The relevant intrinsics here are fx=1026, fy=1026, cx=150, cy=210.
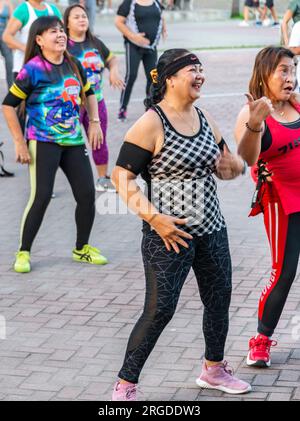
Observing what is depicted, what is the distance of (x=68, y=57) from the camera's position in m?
7.48

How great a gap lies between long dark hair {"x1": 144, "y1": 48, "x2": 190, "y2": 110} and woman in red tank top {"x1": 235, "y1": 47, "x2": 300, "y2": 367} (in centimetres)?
48

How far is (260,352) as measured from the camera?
5551mm

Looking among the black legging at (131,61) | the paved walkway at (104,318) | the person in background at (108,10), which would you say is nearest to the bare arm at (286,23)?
the black legging at (131,61)

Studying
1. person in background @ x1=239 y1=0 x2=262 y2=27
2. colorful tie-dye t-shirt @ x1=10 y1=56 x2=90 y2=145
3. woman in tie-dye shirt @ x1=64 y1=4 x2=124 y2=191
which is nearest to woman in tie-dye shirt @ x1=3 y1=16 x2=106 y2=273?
colorful tie-dye t-shirt @ x1=10 y1=56 x2=90 y2=145

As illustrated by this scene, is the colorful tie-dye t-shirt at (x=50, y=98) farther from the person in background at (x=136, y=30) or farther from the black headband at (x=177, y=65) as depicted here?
the person in background at (x=136, y=30)

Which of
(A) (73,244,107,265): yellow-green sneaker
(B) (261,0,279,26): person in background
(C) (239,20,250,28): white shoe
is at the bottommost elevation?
(C) (239,20,250,28): white shoe

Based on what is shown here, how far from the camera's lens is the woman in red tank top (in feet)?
17.5

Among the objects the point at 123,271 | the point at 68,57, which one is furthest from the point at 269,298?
the point at 68,57

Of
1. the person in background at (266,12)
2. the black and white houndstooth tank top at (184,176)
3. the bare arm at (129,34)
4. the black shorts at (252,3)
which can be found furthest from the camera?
the black shorts at (252,3)

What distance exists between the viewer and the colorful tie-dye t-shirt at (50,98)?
Result: 7254 millimetres

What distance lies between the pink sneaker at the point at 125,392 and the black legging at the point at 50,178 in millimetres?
2758

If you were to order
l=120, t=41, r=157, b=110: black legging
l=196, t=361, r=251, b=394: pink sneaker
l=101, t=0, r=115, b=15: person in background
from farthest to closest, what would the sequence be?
1. l=101, t=0, r=115, b=15: person in background
2. l=120, t=41, r=157, b=110: black legging
3. l=196, t=361, r=251, b=394: pink sneaker

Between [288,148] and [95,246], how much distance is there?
3096 millimetres

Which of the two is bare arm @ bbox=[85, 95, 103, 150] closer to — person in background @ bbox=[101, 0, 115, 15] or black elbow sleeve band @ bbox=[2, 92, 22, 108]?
black elbow sleeve band @ bbox=[2, 92, 22, 108]
